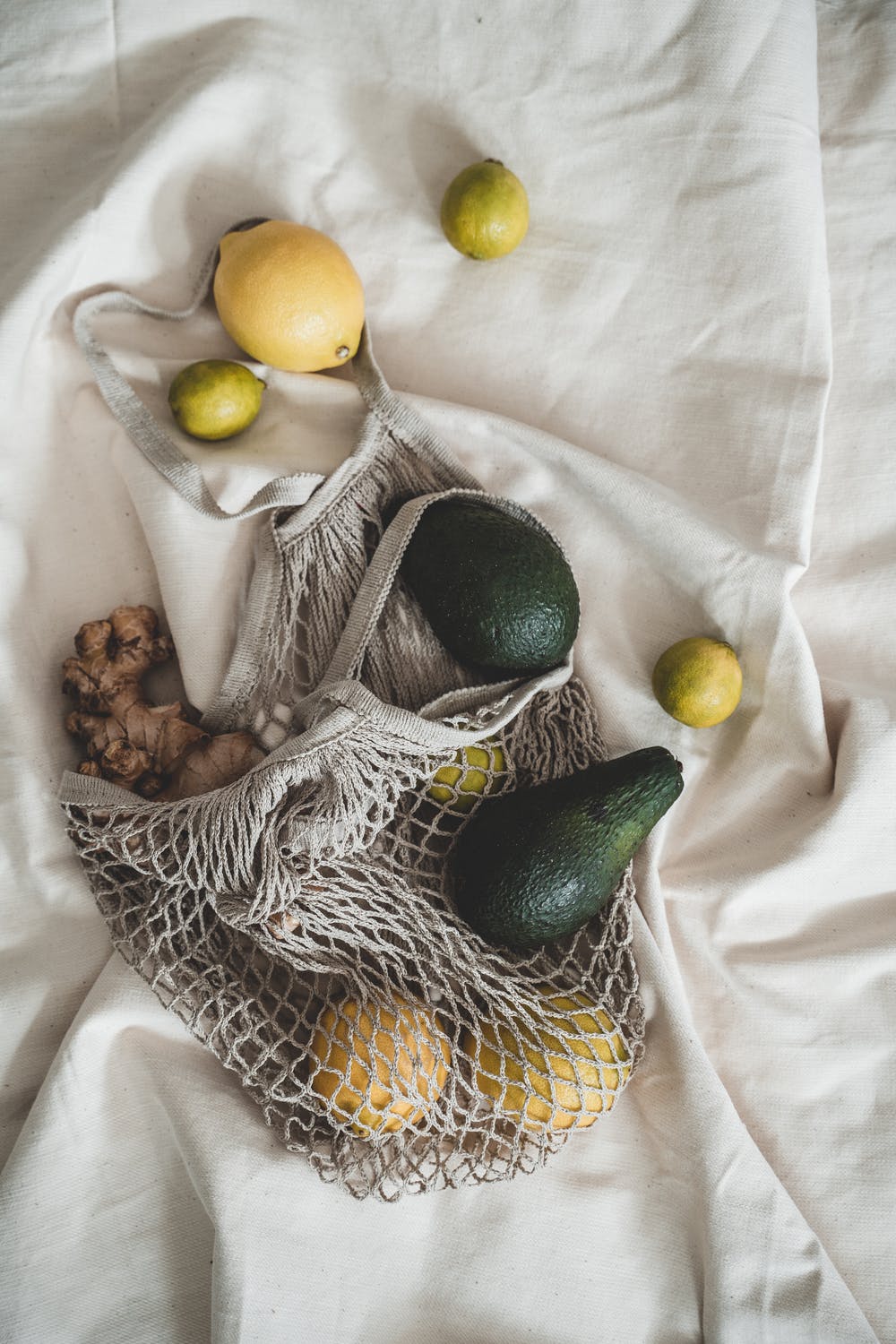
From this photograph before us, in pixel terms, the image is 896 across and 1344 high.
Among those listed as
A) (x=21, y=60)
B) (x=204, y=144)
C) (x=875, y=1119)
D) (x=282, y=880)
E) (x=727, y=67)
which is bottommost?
(x=875, y=1119)

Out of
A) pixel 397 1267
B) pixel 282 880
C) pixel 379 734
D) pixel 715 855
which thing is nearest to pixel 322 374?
pixel 379 734

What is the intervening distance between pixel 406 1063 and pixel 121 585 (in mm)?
582

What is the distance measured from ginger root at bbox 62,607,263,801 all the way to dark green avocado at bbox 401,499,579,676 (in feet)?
0.81

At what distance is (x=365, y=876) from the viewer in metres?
0.91

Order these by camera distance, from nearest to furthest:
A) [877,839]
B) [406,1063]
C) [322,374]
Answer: [406,1063] → [877,839] → [322,374]

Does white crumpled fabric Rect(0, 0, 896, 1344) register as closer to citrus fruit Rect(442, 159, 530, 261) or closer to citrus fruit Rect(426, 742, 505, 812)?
citrus fruit Rect(442, 159, 530, 261)

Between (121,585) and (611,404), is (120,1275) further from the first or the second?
(611,404)

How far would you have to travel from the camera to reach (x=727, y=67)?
38.8 inches

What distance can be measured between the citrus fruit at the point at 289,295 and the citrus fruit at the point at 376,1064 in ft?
2.11

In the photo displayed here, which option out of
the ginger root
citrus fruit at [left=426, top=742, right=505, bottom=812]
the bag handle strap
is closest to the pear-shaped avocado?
citrus fruit at [left=426, top=742, right=505, bottom=812]

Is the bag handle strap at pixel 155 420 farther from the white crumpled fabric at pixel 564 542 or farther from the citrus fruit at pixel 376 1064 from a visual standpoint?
the citrus fruit at pixel 376 1064

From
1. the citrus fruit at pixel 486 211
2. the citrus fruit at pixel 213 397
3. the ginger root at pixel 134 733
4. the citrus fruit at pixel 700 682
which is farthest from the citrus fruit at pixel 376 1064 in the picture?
the citrus fruit at pixel 486 211

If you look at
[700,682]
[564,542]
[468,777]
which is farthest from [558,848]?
[564,542]

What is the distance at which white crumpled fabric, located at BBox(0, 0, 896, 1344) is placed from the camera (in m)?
0.86
